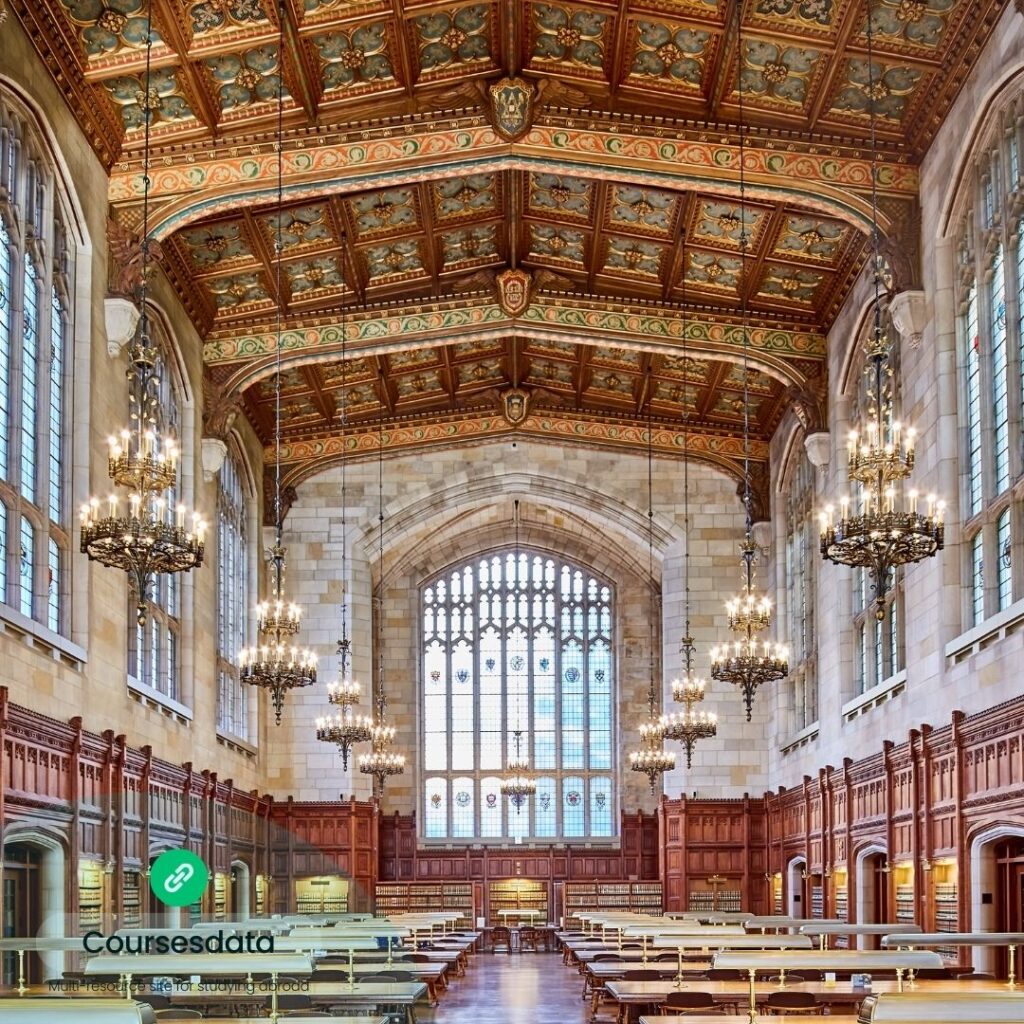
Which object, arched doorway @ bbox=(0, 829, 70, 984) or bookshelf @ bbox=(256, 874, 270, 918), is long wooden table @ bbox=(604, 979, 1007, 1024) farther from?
bookshelf @ bbox=(256, 874, 270, 918)

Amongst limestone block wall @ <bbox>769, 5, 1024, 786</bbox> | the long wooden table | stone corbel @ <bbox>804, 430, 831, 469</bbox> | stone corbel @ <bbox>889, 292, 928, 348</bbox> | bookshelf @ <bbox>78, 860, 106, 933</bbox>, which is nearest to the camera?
the long wooden table

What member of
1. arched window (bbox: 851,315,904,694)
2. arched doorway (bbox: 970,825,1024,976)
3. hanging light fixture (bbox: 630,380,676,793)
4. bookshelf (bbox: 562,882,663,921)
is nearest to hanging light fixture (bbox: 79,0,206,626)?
arched doorway (bbox: 970,825,1024,976)

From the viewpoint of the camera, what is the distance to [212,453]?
86.9 ft

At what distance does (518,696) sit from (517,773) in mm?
2891

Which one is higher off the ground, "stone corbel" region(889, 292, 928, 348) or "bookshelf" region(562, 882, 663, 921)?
"stone corbel" region(889, 292, 928, 348)

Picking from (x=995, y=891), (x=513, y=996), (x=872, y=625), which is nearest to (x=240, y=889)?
(x=513, y=996)

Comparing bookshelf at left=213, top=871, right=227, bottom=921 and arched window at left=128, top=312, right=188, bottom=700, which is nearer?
arched window at left=128, top=312, right=188, bottom=700

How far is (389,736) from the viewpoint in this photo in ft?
106

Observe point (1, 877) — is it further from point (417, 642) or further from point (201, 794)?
point (417, 642)

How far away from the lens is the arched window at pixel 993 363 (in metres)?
17.0

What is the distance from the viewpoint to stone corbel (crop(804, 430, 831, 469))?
26.6m

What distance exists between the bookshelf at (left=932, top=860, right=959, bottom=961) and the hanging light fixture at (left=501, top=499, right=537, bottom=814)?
17.0 metres

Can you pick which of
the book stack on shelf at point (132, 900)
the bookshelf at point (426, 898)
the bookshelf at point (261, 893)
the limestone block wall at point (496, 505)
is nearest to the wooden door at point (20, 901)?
the book stack on shelf at point (132, 900)

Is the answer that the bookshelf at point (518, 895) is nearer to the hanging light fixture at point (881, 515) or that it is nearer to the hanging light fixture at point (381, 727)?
the hanging light fixture at point (381, 727)
